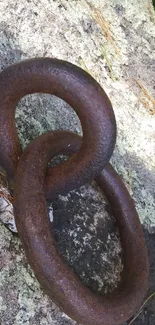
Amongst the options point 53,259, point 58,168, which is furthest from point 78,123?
point 53,259

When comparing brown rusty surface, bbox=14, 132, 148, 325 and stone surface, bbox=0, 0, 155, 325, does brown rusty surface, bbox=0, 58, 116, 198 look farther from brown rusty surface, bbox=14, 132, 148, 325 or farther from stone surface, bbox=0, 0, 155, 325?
stone surface, bbox=0, 0, 155, 325

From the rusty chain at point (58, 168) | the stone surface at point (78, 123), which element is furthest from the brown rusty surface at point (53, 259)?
the stone surface at point (78, 123)

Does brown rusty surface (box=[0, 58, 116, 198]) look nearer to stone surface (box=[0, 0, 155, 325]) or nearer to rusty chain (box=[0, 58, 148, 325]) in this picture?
rusty chain (box=[0, 58, 148, 325])

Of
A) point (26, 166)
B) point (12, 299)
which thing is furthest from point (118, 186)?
point (12, 299)

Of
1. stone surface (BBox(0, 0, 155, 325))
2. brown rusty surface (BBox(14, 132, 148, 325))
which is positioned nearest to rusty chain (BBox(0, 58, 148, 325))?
brown rusty surface (BBox(14, 132, 148, 325))

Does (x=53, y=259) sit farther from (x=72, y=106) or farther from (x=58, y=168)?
(x=72, y=106)

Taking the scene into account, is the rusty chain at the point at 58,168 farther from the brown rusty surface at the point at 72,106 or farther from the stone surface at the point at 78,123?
the stone surface at the point at 78,123

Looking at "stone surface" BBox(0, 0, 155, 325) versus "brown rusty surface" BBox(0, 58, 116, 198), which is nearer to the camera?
"brown rusty surface" BBox(0, 58, 116, 198)

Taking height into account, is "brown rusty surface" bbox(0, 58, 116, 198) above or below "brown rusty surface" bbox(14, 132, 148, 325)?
above
